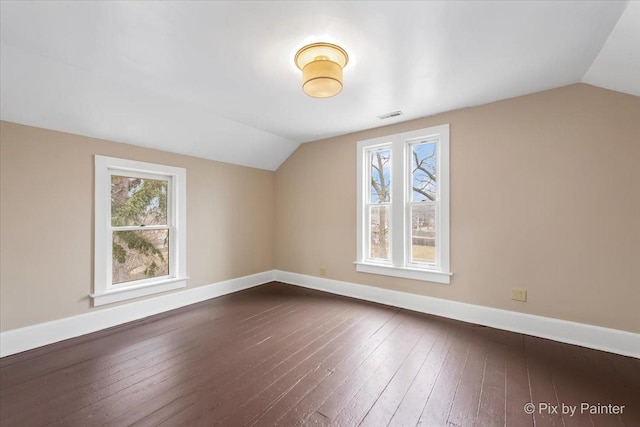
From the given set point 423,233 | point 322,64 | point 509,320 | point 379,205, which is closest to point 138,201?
point 322,64

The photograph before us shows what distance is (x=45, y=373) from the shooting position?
2090 mm

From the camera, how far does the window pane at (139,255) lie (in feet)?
10.3

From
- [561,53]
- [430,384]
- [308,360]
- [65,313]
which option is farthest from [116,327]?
[561,53]

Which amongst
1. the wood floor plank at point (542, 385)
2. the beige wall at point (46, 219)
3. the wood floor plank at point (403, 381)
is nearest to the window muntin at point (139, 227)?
the beige wall at point (46, 219)

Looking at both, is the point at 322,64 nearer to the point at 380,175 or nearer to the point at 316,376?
the point at 380,175

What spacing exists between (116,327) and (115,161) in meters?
1.84

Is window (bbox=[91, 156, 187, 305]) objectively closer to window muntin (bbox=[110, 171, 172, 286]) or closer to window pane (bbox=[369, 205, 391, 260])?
window muntin (bbox=[110, 171, 172, 286])

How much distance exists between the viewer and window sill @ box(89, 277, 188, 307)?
290 cm

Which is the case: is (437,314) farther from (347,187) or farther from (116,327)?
(116,327)

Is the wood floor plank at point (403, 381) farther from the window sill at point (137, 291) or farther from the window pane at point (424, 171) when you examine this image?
the window sill at point (137, 291)

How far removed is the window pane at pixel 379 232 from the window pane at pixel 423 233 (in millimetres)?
367

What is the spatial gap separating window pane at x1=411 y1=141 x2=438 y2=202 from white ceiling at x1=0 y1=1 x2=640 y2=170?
1.81 ft

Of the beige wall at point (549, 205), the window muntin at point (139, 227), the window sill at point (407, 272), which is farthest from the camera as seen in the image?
the window sill at point (407, 272)

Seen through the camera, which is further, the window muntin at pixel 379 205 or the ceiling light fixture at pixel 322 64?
the window muntin at pixel 379 205
